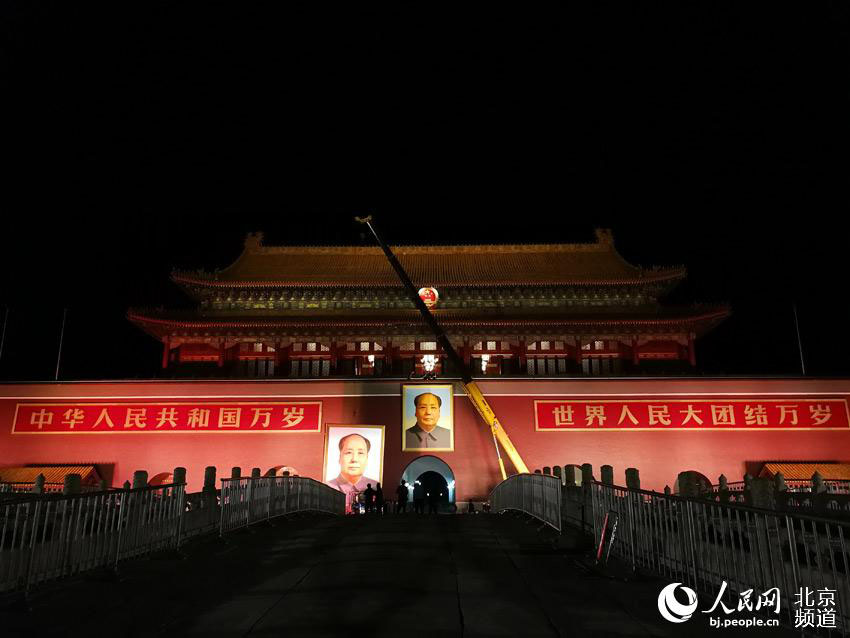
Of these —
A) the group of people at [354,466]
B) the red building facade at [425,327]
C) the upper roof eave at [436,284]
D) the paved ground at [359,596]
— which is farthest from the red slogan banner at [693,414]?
the paved ground at [359,596]

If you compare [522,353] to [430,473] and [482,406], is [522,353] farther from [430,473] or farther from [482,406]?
[430,473]

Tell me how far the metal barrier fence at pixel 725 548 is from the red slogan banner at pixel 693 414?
1473 centimetres

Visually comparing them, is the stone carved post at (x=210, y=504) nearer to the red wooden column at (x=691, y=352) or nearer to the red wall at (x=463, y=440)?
the red wall at (x=463, y=440)

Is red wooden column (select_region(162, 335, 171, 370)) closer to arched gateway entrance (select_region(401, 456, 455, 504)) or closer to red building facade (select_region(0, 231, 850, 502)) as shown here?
red building facade (select_region(0, 231, 850, 502))

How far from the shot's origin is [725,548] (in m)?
6.09

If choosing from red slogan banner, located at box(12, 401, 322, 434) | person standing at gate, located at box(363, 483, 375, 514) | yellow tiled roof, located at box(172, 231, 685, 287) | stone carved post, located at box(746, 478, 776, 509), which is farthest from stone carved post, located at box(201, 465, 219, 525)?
yellow tiled roof, located at box(172, 231, 685, 287)

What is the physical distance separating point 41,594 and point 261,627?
9.90 ft

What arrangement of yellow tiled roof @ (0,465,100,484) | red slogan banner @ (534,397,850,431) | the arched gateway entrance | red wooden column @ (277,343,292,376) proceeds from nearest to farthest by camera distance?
yellow tiled roof @ (0,465,100,484)
red slogan banner @ (534,397,850,431)
the arched gateway entrance
red wooden column @ (277,343,292,376)

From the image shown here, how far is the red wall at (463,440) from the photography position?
22.6 metres

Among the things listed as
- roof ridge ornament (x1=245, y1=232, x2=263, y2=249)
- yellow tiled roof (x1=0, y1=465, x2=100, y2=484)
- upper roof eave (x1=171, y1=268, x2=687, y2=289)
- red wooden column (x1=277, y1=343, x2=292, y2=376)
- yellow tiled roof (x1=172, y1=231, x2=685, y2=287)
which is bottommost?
yellow tiled roof (x1=0, y1=465, x2=100, y2=484)

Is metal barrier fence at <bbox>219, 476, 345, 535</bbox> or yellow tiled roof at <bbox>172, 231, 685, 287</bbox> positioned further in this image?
yellow tiled roof at <bbox>172, 231, 685, 287</bbox>

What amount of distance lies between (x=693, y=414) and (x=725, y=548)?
18.7m

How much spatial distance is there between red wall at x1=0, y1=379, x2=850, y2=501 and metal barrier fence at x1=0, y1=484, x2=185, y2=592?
1413 centimetres

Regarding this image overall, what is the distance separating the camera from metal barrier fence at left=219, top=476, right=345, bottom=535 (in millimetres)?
10836
